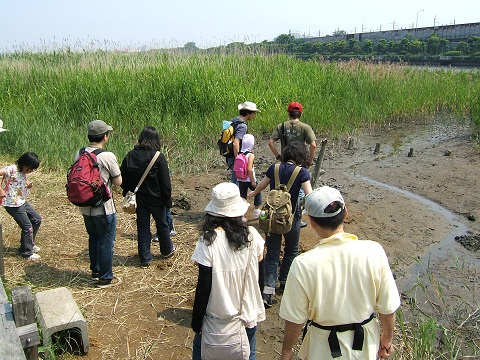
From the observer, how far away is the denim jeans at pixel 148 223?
4689mm

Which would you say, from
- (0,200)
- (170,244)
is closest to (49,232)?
(0,200)

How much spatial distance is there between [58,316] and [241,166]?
2.72 m

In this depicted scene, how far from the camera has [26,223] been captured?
485cm

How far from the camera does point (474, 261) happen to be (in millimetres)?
5387

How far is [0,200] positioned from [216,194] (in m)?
3.05

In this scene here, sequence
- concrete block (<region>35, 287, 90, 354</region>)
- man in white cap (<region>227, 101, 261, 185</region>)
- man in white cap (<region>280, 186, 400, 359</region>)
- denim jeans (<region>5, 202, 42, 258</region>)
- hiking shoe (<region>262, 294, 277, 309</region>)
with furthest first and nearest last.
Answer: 1. man in white cap (<region>227, 101, 261, 185</region>)
2. denim jeans (<region>5, 202, 42, 258</region>)
3. hiking shoe (<region>262, 294, 277, 309</region>)
4. concrete block (<region>35, 287, 90, 354</region>)
5. man in white cap (<region>280, 186, 400, 359</region>)

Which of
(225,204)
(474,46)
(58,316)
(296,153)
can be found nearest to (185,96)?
(296,153)

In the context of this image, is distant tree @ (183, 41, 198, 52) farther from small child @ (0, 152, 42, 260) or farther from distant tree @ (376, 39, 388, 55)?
distant tree @ (376, 39, 388, 55)

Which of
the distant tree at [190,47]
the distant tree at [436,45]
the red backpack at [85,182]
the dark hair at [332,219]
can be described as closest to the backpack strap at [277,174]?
the red backpack at [85,182]

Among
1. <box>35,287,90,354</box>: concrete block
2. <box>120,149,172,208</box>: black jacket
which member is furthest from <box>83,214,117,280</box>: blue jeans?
<box>35,287,90,354</box>: concrete block

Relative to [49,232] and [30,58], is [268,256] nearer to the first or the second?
[49,232]

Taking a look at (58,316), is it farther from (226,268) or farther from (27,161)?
(27,161)

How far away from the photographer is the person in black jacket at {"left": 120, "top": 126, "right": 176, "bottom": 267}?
14.7ft

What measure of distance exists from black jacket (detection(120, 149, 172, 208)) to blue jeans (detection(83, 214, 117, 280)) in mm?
426
